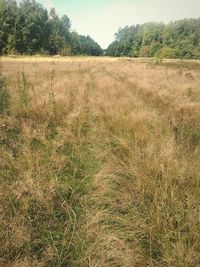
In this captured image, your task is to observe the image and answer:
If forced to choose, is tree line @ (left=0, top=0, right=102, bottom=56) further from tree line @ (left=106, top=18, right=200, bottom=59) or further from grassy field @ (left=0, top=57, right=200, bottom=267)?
grassy field @ (left=0, top=57, right=200, bottom=267)

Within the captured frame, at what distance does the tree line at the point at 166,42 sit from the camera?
80562 millimetres

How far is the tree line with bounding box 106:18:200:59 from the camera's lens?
8056cm

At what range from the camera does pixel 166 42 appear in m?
95.9

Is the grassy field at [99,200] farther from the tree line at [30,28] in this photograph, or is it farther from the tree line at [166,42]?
the tree line at [166,42]

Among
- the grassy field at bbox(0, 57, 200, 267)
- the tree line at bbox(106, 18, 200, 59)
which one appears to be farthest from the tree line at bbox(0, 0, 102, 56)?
the grassy field at bbox(0, 57, 200, 267)

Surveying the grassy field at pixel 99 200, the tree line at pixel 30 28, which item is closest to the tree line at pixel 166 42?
the tree line at pixel 30 28

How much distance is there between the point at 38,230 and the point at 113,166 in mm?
1479

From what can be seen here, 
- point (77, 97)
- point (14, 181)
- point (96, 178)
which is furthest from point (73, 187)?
point (77, 97)

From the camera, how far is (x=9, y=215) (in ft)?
9.25

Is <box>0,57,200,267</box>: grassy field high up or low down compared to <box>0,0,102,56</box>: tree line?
down

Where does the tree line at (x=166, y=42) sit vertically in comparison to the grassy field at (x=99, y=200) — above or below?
above

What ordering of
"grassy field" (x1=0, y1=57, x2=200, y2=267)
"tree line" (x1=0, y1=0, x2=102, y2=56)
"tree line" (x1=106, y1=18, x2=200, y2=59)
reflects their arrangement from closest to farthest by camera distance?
"grassy field" (x1=0, y1=57, x2=200, y2=267) → "tree line" (x1=0, y1=0, x2=102, y2=56) → "tree line" (x1=106, y1=18, x2=200, y2=59)


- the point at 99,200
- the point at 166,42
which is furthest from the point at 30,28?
the point at 99,200

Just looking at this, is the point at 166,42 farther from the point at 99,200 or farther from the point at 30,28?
the point at 99,200
